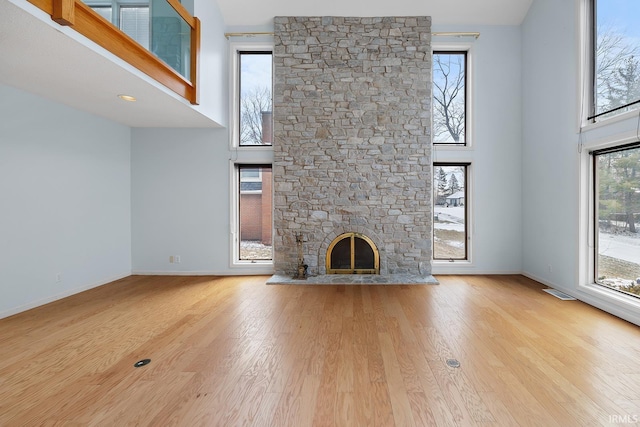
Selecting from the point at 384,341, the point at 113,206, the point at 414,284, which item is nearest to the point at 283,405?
the point at 384,341

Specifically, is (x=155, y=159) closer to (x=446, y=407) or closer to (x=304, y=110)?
(x=304, y=110)

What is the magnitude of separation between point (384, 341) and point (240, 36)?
5355 mm

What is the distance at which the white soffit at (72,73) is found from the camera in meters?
2.25

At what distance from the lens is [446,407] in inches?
73.9

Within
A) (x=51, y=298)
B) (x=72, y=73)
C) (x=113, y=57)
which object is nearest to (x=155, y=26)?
(x=113, y=57)

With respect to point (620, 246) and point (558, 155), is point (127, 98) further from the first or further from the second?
point (620, 246)

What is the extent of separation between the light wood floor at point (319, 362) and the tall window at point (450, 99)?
292 centimetres

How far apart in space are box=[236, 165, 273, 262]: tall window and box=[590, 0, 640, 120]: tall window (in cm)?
483

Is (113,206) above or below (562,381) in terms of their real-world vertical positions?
above

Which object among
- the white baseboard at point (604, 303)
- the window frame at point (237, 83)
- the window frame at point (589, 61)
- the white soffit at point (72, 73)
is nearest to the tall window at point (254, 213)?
the window frame at point (237, 83)

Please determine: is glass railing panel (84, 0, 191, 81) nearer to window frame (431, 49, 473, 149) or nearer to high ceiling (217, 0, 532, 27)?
high ceiling (217, 0, 532, 27)

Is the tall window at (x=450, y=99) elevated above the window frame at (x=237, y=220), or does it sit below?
above

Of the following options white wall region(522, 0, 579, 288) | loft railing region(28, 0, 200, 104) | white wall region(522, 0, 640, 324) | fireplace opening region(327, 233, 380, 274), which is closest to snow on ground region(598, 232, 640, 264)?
white wall region(522, 0, 640, 324)

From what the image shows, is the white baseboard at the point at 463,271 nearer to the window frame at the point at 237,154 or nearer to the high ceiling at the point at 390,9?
the window frame at the point at 237,154
